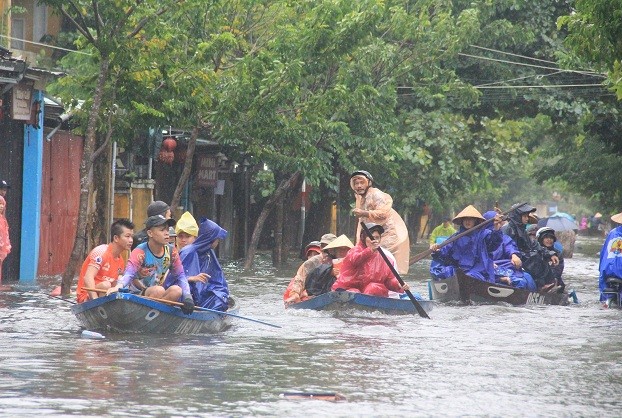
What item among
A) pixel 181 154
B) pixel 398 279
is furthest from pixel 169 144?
pixel 398 279

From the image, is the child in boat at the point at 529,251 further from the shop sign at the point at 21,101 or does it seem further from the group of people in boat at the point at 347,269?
the shop sign at the point at 21,101

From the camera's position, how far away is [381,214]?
2050 cm

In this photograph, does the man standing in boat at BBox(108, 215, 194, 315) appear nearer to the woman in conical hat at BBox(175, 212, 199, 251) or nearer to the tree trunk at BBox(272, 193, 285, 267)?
the woman in conical hat at BBox(175, 212, 199, 251)

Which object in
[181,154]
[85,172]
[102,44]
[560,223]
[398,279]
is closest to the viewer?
[398,279]

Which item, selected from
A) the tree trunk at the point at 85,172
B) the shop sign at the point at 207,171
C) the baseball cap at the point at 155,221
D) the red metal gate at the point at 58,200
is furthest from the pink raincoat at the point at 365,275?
→ the shop sign at the point at 207,171

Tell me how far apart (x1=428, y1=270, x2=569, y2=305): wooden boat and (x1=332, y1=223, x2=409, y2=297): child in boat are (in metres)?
2.78

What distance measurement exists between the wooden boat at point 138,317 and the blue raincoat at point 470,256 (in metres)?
6.79

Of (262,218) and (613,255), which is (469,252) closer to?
(613,255)

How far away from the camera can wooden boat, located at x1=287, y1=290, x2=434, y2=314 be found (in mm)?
17547

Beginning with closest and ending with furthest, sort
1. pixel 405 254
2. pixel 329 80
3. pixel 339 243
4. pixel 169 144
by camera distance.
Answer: pixel 339 243, pixel 405 254, pixel 169 144, pixel 329 80

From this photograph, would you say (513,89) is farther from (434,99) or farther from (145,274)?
(145,274)

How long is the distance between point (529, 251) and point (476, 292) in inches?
75.7

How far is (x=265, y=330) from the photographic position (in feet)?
54.6

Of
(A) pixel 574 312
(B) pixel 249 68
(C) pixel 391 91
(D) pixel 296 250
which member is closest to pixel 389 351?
(A) pixel 574 312
